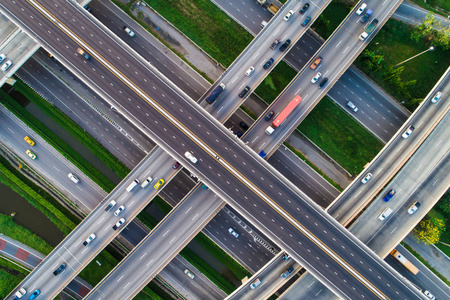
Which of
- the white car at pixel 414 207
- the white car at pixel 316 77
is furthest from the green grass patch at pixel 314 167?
the white car at pixel 316 77

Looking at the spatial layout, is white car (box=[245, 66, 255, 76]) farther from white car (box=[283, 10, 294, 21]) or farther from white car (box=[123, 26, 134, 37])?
white car (box=[123, 26, 134, 37])

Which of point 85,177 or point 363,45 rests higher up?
point 363,45

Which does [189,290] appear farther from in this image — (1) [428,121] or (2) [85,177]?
(1) [428,121]

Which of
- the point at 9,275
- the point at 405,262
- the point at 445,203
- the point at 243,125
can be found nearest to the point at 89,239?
the point at 9,275

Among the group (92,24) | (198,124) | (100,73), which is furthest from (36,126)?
(198,124)

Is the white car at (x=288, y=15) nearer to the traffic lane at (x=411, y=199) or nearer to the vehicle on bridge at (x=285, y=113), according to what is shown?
the vehicle on bridge at (x=285, y=113)
